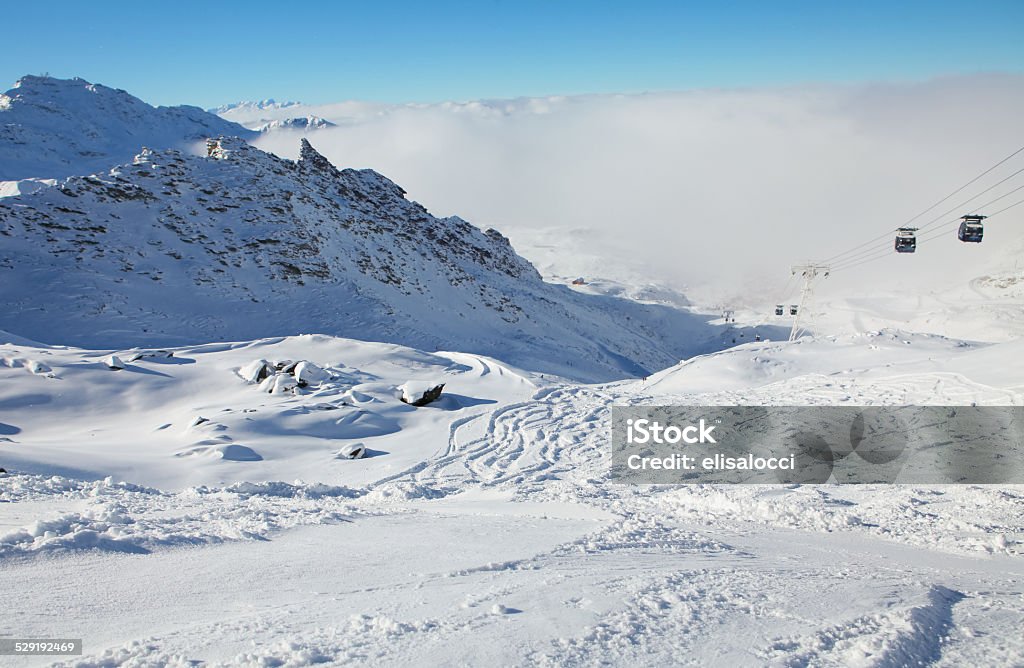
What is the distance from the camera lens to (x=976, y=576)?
552 centimetres

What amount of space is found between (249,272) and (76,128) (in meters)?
82.8

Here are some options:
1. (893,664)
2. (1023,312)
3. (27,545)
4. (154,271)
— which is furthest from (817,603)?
(1023,312)

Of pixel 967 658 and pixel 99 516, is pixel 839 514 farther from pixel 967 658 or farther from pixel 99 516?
pixel 99 516

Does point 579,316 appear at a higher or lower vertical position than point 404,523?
higher

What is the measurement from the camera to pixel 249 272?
35.8 meters

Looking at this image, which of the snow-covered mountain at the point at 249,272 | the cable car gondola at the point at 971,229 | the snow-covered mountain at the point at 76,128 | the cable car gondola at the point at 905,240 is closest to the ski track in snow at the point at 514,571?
the cable car gondola at the point at 971,229

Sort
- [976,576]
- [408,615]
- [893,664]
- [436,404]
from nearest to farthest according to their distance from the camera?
[893,664] < [408,615] < [976,576] < [436,404]

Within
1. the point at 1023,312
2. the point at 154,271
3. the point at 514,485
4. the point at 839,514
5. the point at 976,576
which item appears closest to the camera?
the point at 976,576

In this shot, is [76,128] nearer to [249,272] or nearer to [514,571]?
[249,272]

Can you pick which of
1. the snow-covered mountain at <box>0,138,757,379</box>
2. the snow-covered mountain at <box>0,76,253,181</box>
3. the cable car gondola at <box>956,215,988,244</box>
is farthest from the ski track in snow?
the snow-covered mountain at <box>0,76,253,181</box>

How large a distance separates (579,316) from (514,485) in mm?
44939

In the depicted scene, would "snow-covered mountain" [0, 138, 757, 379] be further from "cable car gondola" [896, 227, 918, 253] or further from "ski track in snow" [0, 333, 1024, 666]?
"ski track in snow" [0, 333, 1024, 666]

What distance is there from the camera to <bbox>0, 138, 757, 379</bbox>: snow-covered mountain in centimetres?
2941

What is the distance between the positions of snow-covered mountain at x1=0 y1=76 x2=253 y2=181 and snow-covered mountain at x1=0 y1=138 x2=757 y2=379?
3896 centimetres
